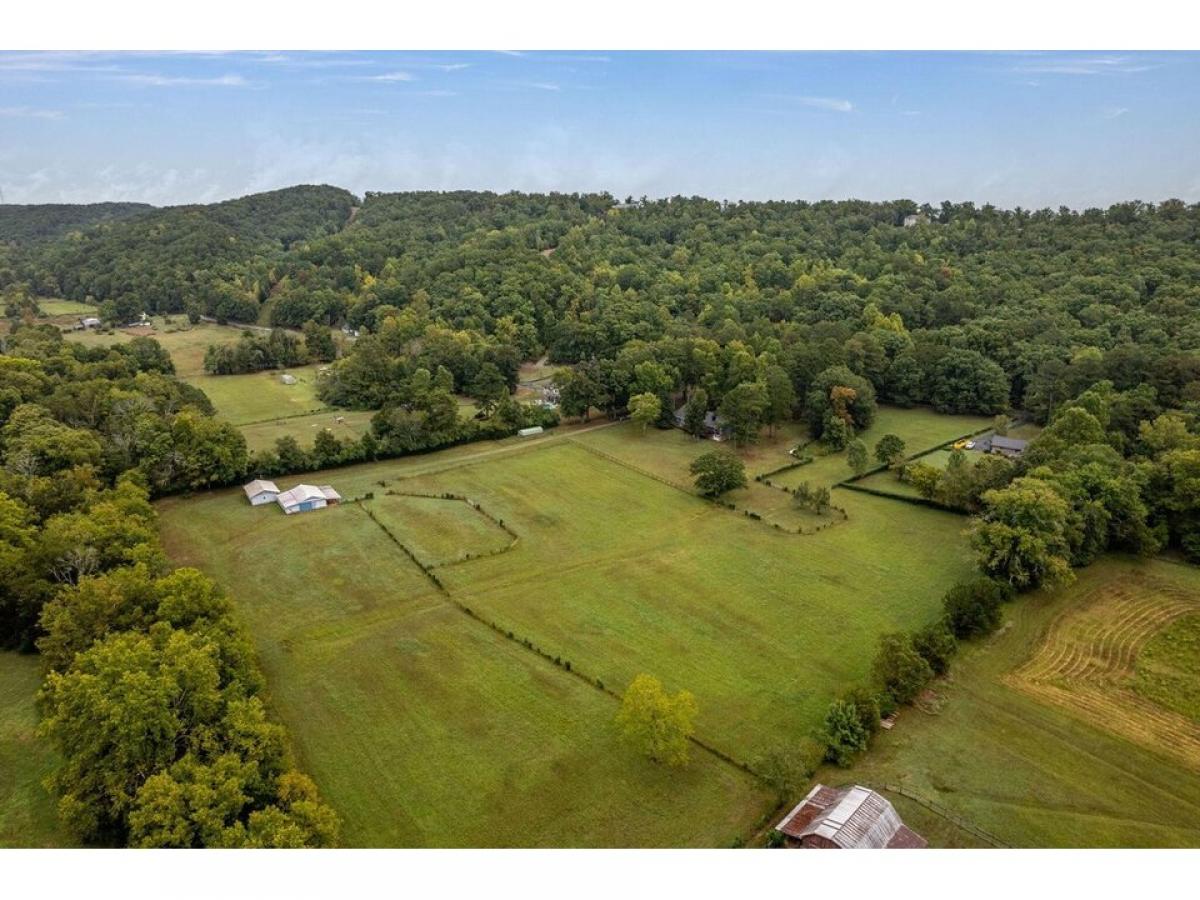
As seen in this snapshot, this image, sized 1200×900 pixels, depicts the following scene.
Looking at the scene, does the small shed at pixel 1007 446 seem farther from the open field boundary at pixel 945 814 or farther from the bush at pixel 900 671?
the open field boundary at pixel 945 814

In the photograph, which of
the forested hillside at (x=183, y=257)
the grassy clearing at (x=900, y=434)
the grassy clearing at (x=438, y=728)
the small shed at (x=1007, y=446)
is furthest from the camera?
the forested hillside at (x=183, y=257)

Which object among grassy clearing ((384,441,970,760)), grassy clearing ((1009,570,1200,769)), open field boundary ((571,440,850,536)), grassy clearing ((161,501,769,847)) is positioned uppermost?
grassy clearing ((1009,570,1200,769))

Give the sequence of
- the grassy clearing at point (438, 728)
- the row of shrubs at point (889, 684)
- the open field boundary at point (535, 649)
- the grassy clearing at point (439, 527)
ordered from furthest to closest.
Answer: the grassy clearing at point (439, 527)
the open field boundary at point (535, 649)
the row of shrubs at point (889, 684)
the grassy clearing at point (438, 728)

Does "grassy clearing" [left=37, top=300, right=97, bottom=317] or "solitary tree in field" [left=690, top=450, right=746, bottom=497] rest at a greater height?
"solitary tree in field" [left=690, top=450, right=746, bottom=497]

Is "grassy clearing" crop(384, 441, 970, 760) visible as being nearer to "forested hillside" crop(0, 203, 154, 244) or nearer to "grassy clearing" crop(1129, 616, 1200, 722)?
"grassy clearing" crop(1129, 616, 1200, 722)

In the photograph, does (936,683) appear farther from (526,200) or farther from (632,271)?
(526,200)

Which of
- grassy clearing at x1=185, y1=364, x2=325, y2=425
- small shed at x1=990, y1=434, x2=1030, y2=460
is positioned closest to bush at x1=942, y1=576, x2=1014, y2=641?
small shed at x1=990, y1=434, x2=1030, y2=460

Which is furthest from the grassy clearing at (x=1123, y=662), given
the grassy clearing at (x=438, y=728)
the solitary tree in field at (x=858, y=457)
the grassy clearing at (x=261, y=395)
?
the grassy clearing at (x=261, y=395)
